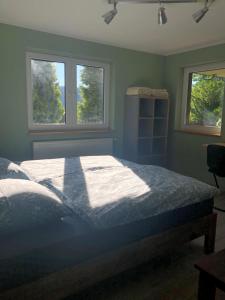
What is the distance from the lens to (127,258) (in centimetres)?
160

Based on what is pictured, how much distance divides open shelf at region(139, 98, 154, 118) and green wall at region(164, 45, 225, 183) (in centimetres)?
62

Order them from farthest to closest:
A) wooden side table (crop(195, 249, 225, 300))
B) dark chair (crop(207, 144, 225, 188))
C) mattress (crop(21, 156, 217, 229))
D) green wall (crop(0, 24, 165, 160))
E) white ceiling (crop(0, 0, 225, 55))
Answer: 1. green wall (crop(0, 24, 165, 160))
2. dark chair (crop(207, 144, 225, 188))
3. white ceiling (crop(0, 0, 225, 55))
4. mattress (crop(21, 156, 217, 229))
5. wooden side table (crop(195, 249, 225, 300))

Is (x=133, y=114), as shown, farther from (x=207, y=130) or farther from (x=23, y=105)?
(x=23, y=105)

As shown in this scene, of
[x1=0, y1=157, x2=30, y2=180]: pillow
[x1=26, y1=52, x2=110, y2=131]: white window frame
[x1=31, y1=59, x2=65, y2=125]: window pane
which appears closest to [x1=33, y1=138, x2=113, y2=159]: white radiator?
[x1=26, y1=52, x2=110, y2=131]: white window frame

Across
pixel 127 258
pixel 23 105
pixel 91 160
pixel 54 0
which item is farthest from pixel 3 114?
pixel 127 258

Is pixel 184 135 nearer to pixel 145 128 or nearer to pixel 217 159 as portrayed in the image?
pixel 145 128

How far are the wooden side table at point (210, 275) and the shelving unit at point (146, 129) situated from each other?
270 centimetres

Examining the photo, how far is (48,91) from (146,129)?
1.69 meters

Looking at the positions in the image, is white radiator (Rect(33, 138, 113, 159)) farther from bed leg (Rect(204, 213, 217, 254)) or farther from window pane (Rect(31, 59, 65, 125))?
bed leg (Rect(204, 213, 217, 254))

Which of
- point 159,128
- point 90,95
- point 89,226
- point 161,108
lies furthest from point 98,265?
point 161,108

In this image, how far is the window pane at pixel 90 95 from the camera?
372 cm

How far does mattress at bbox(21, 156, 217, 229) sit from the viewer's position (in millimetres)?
1547

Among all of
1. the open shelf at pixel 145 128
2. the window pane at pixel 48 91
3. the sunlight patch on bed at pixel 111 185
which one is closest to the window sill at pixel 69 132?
the window pane at pixel 48 91

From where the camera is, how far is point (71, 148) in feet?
11.6
